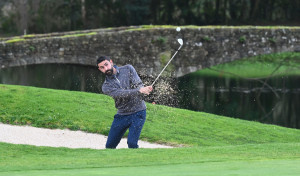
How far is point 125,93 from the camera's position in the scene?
11.3m

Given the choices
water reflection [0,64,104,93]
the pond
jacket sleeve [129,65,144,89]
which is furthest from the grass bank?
water reflection [0,64,104,93]

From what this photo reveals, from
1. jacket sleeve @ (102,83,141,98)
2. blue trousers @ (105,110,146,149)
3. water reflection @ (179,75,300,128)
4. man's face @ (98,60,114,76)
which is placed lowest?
water reflection @ (179,75,300,128)

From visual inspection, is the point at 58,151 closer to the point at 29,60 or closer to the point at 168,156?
the point at 168,156

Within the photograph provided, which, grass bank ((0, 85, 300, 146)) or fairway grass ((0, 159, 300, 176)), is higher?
fairway grass ((0, 159, 300, 176))

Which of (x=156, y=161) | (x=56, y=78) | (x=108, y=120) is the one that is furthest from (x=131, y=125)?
(x=56, y=78)

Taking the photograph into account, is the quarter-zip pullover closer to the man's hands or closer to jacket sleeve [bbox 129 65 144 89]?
jacket sleeve [bbox 129 65 144 89]

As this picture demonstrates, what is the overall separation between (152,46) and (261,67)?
79.5 feet

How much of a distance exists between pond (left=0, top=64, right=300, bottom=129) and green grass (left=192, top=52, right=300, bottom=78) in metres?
1.76

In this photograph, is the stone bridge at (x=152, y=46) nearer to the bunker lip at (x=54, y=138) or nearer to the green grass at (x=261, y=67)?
the bunker lip at (x=54, y=138)

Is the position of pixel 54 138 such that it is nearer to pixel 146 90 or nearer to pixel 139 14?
pixel 146 90

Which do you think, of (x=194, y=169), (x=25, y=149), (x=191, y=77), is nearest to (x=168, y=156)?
(x=194, y=169)

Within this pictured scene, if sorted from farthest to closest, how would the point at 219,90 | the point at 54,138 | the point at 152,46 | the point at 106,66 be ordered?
the point at 219,90, the point at 152,46, the point at 54,138, the point at 106,66

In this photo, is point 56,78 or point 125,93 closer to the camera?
point 125,93

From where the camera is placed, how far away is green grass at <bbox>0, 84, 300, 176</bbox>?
8.48m
